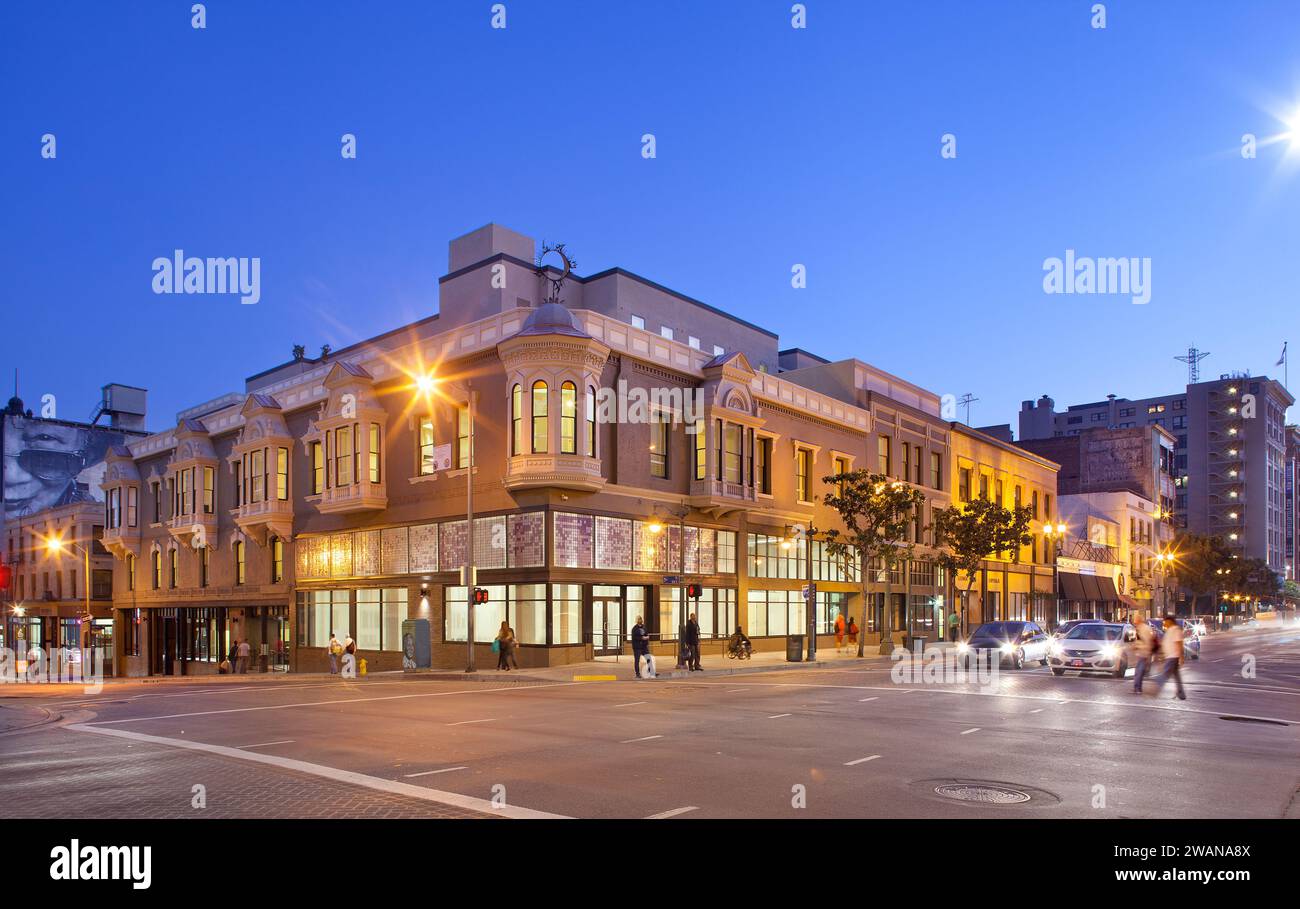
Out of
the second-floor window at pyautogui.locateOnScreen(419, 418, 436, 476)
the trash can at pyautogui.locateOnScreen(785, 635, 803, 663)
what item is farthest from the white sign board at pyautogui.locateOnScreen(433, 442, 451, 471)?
the trash can at pyautogui.locateOnScreen(785, 635, 803, 663)

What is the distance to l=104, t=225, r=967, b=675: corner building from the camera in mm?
34688

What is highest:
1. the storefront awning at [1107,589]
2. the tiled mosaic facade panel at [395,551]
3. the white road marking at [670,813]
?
the tiled mosaic facade panel at [395,551]

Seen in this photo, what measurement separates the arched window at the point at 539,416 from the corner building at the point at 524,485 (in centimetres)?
8

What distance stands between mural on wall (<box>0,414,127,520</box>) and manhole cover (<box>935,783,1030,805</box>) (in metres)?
81.6

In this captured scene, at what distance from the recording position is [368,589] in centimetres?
4159

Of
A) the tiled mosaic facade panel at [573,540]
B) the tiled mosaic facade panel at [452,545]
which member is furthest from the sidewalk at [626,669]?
the tiled mosaic facade panel at [452,545]

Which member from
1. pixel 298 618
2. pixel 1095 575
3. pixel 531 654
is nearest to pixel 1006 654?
pixel 531 654

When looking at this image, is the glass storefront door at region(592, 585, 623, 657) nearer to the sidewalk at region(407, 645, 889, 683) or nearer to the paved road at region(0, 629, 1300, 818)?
the sidewalk at region(407, 645, 889, 683)

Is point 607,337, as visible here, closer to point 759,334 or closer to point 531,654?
point 531,654

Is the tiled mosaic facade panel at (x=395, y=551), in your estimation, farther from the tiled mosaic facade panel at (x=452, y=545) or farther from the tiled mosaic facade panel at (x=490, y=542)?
the tiled mosaic facade panel at (x=490, y=542)

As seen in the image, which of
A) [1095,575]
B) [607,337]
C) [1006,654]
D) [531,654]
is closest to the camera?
[1006,654]

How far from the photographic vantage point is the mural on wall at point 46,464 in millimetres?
78562
